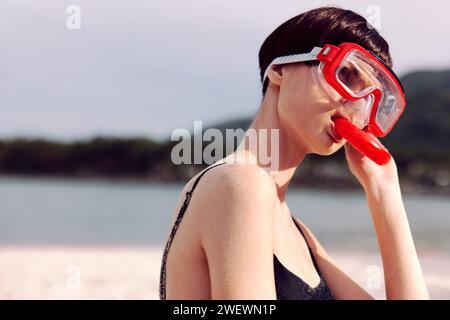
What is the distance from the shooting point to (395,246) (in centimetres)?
178

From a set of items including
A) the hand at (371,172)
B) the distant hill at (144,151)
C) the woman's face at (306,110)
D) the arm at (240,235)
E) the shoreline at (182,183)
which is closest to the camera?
the arm at (240,235)

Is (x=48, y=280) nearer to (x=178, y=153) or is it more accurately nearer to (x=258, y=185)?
(x=178, y=153)

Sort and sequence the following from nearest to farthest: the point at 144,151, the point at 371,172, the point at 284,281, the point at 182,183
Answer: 1. the point at 284,281
2. the point at 371,172
3. the point at 182,183
4. the point at 144,151

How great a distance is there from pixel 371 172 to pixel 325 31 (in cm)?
50

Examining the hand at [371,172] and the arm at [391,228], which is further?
the hand at [371,172]

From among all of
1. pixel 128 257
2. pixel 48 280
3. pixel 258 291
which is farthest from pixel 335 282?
pixel 128 257

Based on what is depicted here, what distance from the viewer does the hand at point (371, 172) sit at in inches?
74.4

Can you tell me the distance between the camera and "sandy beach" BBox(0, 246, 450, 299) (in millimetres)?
8312

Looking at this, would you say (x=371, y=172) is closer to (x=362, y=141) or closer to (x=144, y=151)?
(x=362, y=141)

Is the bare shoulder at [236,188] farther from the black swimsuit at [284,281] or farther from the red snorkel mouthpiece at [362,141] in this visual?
the red snorkel mouthpiece at [362,141]

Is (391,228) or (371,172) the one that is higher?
(371,172)

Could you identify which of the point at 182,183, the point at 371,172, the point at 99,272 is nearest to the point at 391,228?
the point at 371,172

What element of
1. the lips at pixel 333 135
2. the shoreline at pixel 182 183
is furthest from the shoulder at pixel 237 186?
the shoreline at pixel 182 183

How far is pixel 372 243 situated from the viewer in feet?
58.2
